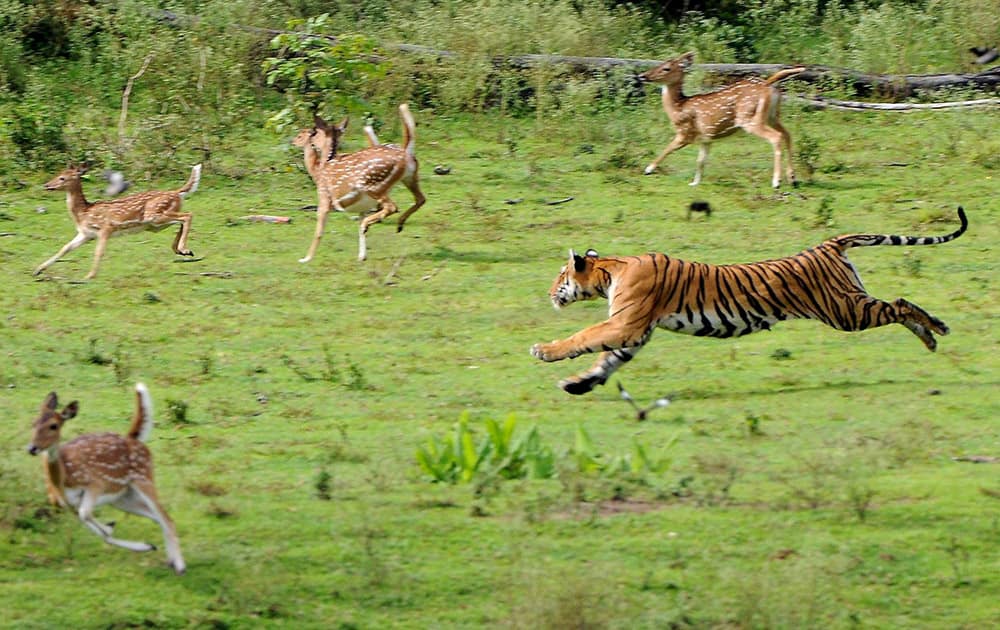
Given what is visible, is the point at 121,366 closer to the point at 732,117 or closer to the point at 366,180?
the point at 366,180

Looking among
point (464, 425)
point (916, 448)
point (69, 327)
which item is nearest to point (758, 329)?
point (916, 448)

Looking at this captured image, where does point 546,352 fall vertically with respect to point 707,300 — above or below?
below

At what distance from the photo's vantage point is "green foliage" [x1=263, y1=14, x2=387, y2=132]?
16031 millimetres

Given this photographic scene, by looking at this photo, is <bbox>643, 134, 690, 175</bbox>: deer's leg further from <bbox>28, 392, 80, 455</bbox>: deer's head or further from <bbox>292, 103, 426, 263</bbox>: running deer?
<bbox>28, 392, 80, 455</bbox>: deer's head

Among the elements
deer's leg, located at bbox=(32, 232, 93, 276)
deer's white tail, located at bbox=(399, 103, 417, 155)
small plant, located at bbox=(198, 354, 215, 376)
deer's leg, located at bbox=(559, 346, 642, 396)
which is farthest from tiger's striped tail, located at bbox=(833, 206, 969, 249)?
deer's leg, located at bbox=(32, 232, 93, 276)

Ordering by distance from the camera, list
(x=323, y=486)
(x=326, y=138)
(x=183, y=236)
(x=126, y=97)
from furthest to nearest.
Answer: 1. (x=126, y=97)
2. (x=326, y=138)
3. (x=183, y=236)
4. (x=323, y=486)

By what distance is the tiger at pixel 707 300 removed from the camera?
10375 millimetres

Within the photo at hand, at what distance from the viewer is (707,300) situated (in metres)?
10.5

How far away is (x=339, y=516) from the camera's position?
818cm

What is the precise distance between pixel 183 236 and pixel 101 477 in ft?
21.0

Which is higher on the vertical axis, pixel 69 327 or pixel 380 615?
pixel 380 615

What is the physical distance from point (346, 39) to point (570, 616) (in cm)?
1042

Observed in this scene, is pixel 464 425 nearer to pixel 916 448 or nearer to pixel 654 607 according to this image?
pixel 654 607

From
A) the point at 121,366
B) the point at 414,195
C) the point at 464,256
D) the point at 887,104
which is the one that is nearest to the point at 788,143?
the point at 887,104
